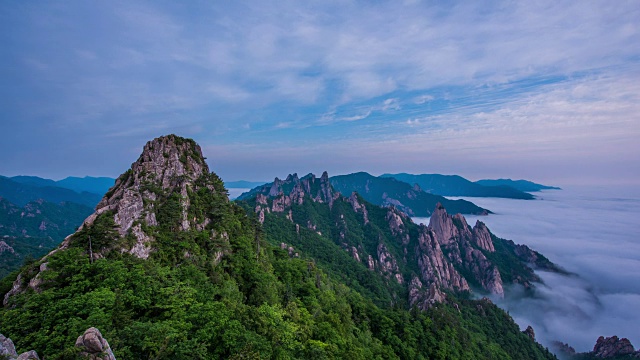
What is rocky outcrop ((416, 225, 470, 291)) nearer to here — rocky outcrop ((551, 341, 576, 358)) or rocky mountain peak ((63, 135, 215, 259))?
rocky outcrop ((551, 341, 576, 358))

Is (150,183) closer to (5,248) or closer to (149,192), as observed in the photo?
(149,192)

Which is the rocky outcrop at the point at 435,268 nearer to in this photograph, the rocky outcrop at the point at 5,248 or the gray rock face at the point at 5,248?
the rocky outcrop at the point at 5,248

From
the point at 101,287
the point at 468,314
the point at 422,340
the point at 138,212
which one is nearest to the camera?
the point at 101,287

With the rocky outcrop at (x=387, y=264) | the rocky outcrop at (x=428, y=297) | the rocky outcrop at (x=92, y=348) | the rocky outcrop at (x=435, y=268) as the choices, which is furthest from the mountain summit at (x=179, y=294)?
the rocky outcrop at (x=435, y=268)

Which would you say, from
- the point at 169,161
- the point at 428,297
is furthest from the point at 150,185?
the point at 428,297

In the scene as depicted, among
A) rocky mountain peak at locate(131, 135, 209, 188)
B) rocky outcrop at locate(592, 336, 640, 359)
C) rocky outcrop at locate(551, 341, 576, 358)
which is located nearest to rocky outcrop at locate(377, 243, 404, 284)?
rocky outcrop at locate(551, 341, 576, 358)

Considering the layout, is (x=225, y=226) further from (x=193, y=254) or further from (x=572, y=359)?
(x=572, y=359)

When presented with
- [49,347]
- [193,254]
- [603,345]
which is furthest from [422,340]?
[603,345]

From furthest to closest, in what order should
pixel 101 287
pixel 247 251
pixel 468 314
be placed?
pixel 468 314, pixel 247 251, pixel 101 287
